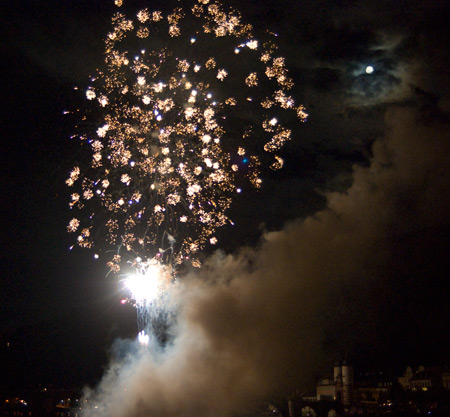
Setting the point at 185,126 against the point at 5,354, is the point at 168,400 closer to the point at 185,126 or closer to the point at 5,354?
the point at 185,126

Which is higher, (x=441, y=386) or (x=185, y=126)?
(x=185, y=126)

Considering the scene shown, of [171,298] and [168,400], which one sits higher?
[171,298]

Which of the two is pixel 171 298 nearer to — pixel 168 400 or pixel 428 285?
pixel 168 400

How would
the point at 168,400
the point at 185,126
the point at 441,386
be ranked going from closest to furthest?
1. the point at 185,126
2. the point at 168,400
3. the point at 441,386

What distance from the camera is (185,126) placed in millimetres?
10258

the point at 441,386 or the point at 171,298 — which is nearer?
the point at 171,298

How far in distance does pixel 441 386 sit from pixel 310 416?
8.26 meters

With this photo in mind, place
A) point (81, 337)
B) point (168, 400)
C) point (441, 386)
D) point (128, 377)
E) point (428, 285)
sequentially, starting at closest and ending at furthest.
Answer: point (168, 400), point (128, 377), point (441, 386), point (428, 285), point (81, 337)

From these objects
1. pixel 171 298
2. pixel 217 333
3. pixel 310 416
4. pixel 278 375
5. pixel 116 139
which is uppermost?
pixel 116 139

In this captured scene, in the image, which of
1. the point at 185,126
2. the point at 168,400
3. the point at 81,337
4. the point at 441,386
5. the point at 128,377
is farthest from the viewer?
the point at 81,337

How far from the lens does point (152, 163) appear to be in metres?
10.5

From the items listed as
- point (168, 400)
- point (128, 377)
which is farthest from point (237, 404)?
point (128, 377)

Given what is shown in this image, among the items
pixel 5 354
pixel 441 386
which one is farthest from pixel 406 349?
pixel 5 354

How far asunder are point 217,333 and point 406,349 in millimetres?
12002
